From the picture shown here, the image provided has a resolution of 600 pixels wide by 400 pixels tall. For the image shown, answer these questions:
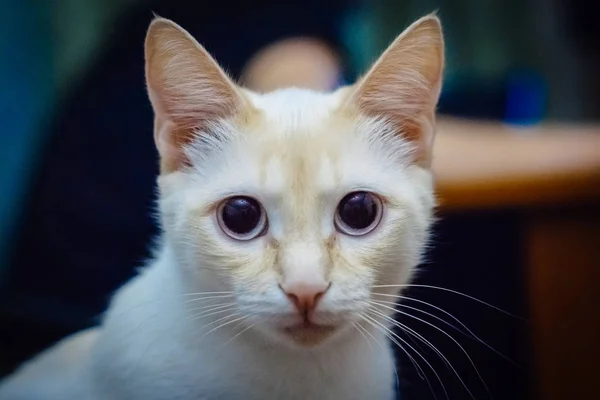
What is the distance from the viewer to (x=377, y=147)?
588 millimetres

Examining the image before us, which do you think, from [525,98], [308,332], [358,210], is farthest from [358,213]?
[525,98]

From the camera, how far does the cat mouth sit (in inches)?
20.8

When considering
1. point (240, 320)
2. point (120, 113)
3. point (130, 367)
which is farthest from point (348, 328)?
point (120, 113)

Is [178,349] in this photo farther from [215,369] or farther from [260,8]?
[260,8]

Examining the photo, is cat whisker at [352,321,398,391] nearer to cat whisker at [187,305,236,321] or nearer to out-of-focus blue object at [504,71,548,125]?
cat whisker at [187,305,236,321]

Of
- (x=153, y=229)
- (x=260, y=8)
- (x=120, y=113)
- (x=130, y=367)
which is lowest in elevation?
(x=130, y=367)

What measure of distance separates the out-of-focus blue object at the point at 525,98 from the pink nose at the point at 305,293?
36cm

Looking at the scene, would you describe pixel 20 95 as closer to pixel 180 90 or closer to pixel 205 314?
pixel 180 90

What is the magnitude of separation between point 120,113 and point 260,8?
189 millimetres

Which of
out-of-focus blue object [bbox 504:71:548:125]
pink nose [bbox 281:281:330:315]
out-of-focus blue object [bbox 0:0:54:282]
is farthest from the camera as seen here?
out-of-focus blue object [bbox 504:71:548:125]

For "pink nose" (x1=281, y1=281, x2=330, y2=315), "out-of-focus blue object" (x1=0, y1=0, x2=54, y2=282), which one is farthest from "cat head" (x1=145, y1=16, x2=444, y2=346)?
"out-of-focus blue object" (x1=0, y1=0, x2=54, y2=282)

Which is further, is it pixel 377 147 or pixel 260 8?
pixel 260 8

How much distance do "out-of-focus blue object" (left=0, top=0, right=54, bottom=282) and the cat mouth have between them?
297mm

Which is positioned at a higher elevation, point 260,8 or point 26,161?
point 260,8
